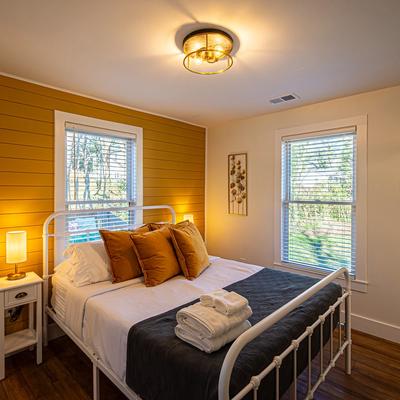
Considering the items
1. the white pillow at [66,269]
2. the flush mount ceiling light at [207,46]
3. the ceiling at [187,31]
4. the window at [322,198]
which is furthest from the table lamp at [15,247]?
the window at [322,198]

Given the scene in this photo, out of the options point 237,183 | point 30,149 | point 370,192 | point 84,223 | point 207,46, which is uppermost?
point 207,46

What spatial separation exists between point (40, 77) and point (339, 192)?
3238mm

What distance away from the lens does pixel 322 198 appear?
3.22 metres

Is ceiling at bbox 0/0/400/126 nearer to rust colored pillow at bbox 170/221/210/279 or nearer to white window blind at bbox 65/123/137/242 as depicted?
white window blind at bbox 65/123/137/242

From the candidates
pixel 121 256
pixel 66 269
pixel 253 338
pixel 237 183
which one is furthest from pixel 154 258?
pixel 237 183

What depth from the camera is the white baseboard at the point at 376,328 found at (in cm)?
271

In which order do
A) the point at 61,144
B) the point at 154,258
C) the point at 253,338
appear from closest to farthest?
the point at 253,338 < the point at 154,258 < the point at 61,144

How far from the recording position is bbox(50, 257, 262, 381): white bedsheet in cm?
168

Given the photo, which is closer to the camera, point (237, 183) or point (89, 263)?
point (89, 263)

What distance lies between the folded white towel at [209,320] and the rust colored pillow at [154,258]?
3.02ft

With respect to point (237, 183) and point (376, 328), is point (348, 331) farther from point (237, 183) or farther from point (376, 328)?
point (237, 183)

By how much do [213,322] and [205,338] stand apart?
83 millimetres

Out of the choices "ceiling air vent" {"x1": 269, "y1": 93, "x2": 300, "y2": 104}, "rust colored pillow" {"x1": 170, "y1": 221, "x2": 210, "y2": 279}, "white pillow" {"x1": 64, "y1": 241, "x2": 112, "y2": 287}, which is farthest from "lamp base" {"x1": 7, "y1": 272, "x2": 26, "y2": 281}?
"ceiling air vent" {"x1": 269, "y1": 93, "x2": 300, "y2": 104}

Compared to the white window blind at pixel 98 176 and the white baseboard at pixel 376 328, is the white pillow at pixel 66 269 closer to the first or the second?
the white window blind at pixel 98 176
